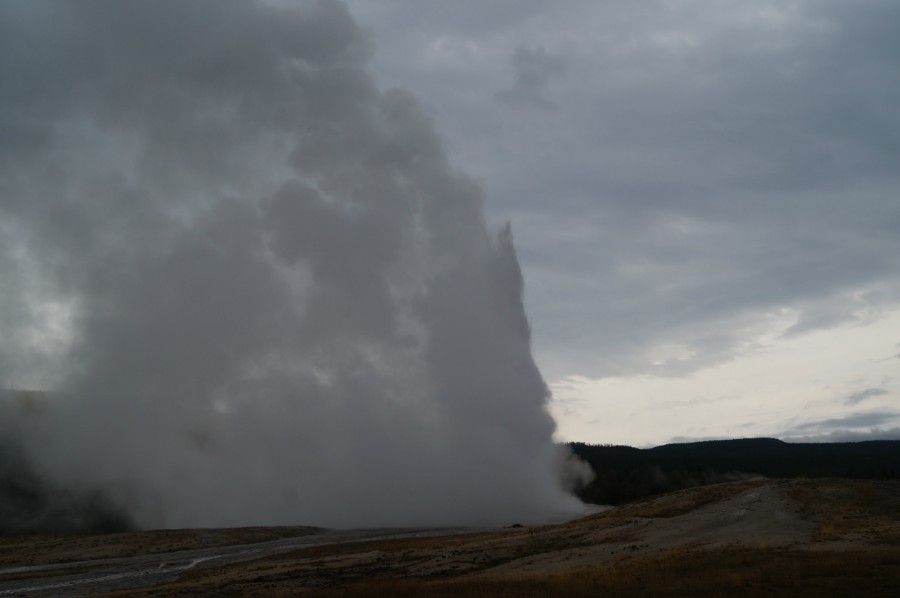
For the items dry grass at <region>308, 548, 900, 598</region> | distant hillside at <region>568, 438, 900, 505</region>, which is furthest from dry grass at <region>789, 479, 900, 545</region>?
distant hillside at <region>568, 438, 900, 505</region>

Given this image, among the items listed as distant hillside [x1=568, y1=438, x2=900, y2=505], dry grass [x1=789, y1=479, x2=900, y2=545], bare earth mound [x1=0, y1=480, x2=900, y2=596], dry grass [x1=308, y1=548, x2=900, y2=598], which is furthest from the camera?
distant hillside [x1=568, y1=438, x2=900, y2=505]

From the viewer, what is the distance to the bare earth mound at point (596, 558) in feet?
88.2

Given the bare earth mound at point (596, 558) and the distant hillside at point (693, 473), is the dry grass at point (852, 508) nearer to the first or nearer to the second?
the bare earth mound at point (596, 558)

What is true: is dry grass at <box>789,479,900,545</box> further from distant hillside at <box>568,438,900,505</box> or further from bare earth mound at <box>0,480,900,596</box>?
distant hillside at <box>568,438,900,505</box>

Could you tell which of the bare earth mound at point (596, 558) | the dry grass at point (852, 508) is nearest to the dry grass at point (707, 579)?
the bare earth mound at point (596, 558)

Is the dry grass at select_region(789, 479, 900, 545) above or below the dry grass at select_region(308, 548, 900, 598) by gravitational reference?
above

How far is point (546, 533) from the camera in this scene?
51031mm

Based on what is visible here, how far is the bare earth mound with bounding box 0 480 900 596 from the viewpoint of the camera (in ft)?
88.2

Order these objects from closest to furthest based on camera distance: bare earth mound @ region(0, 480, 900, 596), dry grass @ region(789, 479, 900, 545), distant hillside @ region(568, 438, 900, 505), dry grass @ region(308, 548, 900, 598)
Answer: dry grass @ region(308, 548, 900, 598)
bare earth mound @ region(0, 480, 900, 596)
dry grass @ region(789, 479, 900, 545)
distant hillside @ region(568, 438, 900, 505)

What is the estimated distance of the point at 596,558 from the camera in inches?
1462

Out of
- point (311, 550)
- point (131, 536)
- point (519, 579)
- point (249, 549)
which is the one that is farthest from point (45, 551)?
point (519, 579)

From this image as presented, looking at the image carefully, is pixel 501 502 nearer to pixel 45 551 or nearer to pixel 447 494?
pixel 447 494

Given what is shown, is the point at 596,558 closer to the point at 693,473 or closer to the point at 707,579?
the point at 707,579

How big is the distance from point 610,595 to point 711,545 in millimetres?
12819
